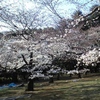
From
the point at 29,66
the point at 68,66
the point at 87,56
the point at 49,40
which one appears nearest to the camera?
the point at 87,56

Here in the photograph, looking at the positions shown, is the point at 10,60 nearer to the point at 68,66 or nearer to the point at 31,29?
the point at 31,29

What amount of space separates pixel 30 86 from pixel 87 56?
18.1 ft

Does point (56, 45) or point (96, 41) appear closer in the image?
point (96, 41)

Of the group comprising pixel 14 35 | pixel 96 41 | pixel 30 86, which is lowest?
pixel 30 86

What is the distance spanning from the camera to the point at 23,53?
52.2 feet

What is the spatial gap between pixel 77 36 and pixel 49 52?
11.2ft

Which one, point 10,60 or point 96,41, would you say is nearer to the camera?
point 96,41

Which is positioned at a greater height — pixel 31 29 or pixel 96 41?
pixel 31 29

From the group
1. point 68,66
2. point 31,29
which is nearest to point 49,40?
point 31,29

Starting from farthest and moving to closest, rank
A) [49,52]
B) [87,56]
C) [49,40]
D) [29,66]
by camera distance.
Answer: [29,66] < [49,52] < [49,40] < [87,56]

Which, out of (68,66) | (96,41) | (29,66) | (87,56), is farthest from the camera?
(68,66)

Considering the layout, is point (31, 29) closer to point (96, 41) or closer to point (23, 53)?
point (23, 53)

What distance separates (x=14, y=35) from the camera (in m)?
15.7

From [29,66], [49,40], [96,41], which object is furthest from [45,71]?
[96,41]
